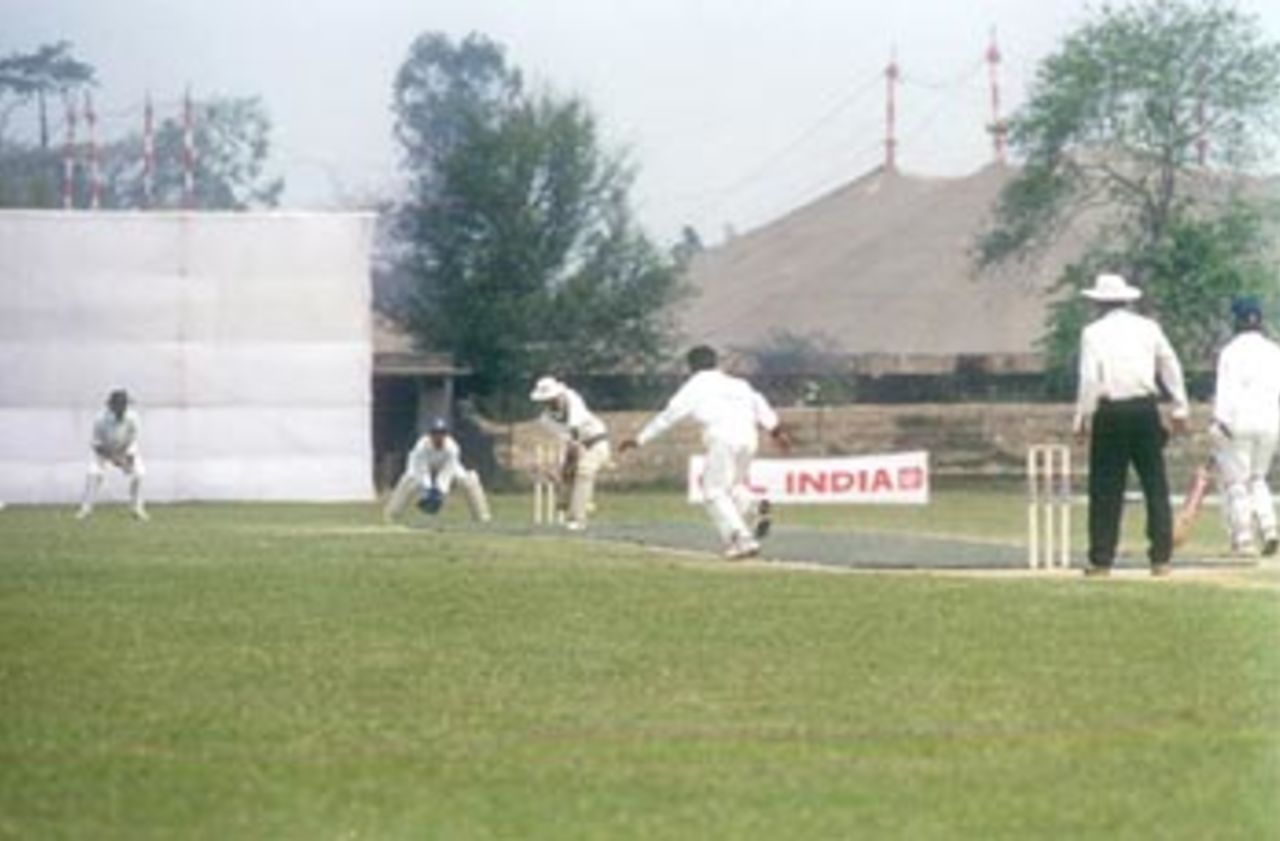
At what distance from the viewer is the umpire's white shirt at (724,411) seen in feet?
88.3

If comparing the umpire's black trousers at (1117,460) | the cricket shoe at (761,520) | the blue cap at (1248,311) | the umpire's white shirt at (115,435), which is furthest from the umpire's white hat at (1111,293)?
the umpire's white shirt at (115,435)

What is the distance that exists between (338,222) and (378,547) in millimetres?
32661

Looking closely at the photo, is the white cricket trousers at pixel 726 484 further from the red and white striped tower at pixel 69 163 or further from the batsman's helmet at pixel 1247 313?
A: the red and white striped tower at pixel 69 163

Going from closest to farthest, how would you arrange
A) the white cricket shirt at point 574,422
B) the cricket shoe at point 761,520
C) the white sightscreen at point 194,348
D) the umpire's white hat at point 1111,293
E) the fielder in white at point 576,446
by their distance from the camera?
the umpire's white hat at point 1111,293
the cricket shoe at point 761,520
the fielder in white at point 576,446
the white cricket shirt at point 574,422
the white sightscreen at point 194,348

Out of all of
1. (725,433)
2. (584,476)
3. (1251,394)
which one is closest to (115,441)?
(584,476)

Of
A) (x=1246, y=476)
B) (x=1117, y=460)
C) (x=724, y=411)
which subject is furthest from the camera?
(x=724, y=411)

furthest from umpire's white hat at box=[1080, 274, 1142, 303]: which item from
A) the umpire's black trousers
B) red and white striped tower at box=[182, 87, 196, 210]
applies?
red and white striped tower at box=[182, 87, 196, 210]

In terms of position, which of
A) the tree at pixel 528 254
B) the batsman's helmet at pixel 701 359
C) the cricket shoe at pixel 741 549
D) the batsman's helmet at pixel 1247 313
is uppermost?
the tree at pixel 528 254

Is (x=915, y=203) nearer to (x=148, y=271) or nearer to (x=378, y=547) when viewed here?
(x=148, y=271)

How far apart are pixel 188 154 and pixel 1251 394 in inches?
1841

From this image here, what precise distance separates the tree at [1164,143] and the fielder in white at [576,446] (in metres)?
29.0

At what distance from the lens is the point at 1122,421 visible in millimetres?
22266

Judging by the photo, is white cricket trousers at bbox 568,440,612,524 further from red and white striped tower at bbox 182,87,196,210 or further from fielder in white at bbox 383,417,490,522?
red and white striped tower at bbox 182,87,196,210

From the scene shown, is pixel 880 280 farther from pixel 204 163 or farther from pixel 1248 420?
pixel 1248 420
